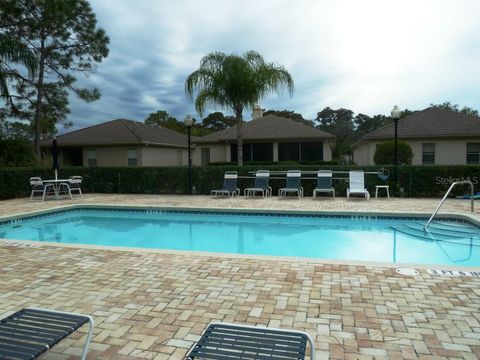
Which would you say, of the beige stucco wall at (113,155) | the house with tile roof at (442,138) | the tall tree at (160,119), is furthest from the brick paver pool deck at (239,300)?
the tall tree at (160,119)

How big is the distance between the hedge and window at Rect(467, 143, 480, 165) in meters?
8.66

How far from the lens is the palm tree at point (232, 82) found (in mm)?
17750

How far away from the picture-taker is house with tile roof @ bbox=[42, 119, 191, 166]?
974 inches

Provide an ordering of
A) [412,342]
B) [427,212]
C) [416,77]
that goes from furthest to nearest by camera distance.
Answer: [416,77]
[427,212]
[412,342]

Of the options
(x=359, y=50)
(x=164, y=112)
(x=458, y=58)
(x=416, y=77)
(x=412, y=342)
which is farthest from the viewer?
(x=164, y=112)

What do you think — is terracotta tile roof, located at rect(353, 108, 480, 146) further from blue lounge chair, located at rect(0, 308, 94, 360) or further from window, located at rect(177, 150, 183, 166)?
blue lounge chair, located at rect(0, 308, 94, 360)

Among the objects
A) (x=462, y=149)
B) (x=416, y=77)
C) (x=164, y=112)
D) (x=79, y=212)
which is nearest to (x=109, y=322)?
(x=79, y=212)

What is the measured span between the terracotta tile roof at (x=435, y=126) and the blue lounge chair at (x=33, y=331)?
71.6 feet

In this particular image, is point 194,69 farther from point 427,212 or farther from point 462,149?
A: point 462,149

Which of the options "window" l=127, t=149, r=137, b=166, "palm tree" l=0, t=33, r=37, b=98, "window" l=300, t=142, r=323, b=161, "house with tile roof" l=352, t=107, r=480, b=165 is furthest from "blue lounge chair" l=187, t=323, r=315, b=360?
"window" l=127, t=149, r=137, b=166

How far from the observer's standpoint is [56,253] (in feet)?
20.5

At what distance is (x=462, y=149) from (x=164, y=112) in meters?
41.6

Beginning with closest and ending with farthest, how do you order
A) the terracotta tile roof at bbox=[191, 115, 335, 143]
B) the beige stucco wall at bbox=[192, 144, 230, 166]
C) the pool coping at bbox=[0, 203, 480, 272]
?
the pool coping at bbox=[0, 203, 480, 272]
the terracotta tile roof at bbox=[191, 115, 335, 143]
the beige stucco wall at bbox=[192, 144, 230, 166]

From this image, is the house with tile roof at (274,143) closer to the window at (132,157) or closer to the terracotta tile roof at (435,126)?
the terracotta tile roof at (435,126)
